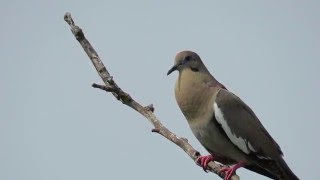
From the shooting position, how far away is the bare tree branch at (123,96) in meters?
5.09

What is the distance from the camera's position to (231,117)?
659cm

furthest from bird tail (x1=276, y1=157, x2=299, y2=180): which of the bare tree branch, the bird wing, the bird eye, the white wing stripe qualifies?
the bird eye

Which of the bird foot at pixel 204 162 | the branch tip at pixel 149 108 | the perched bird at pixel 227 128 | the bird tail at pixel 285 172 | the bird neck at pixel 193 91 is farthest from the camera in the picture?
the bird neck at pixel 193 91

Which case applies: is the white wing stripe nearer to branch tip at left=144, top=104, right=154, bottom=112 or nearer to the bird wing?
the bird wing

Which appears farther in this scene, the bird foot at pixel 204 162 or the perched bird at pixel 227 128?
the perched bird at pixel 227 128

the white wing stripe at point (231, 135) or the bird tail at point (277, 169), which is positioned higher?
the white wing stripe at point (231, 135)

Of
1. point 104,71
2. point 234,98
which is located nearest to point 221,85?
point 234,98

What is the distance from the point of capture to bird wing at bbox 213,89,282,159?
253 inches

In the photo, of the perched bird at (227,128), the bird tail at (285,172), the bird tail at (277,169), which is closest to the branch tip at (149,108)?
the perched bird at (227,128)

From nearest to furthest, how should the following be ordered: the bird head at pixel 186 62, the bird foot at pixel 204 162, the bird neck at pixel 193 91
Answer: the bird foot at pixel 204 162 → the bird neck at pixel 193 91 → the bird head at pixel 186 62

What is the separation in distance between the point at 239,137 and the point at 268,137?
1.67ft

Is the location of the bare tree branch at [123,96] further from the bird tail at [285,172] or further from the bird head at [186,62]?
the bird head at [186,62]

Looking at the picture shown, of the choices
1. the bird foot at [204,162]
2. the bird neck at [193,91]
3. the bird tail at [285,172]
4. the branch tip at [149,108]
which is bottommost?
the bird tail at [285,172]

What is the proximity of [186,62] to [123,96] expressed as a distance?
227cm
